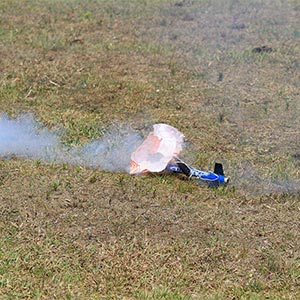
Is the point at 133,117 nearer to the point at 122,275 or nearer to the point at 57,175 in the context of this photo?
the point at 57,175

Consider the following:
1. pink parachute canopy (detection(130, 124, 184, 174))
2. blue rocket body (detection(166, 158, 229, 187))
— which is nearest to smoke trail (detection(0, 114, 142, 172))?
pink parachute canopy (detection(130, 124, 184, 174))

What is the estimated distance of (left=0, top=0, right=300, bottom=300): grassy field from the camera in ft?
11.7

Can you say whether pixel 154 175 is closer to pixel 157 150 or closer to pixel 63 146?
pixel 157 150

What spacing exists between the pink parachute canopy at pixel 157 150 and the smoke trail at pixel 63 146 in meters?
0.10

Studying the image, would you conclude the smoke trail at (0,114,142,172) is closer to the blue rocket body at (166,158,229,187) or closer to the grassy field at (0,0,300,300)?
the grassy field at (0,0,300,300)

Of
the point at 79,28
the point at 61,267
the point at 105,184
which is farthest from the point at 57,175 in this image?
the point at 79,28

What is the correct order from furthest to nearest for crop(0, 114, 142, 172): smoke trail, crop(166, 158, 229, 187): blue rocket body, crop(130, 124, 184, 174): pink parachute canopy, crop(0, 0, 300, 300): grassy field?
crop(0, 114, 142, 172): smoke trail → crop(130, 124, 184, 174): pink parachute canopy → crop(166, 158, 229, 187): blue rocket body → crop(0, 0, 300, 300): grassy field

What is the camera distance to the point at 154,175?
466cm

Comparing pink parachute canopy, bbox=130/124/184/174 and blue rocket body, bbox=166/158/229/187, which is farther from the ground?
pink parachute canopy, bbox=130/124/184/174

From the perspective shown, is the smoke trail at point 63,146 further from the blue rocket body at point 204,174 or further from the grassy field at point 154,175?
the blue rocket body at point 204,174

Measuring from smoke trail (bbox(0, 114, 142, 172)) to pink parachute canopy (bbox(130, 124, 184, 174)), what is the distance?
0.10 m

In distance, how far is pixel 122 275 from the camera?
3.54 m

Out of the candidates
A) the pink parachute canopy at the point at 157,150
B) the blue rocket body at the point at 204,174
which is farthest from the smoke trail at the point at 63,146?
the blue rocket body at the point at 204,174

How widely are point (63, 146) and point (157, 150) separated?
2.73ft
